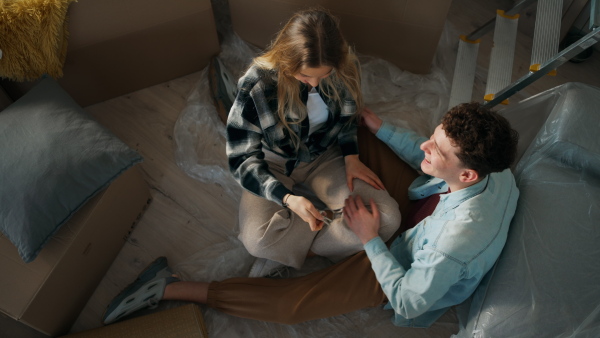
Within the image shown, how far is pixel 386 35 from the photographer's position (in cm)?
143

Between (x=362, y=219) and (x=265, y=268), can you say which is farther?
(x=265, y=268)

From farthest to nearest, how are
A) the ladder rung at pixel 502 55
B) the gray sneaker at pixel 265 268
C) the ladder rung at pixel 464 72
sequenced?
the ladder rung at pixel 464 72 < the ladder rung at pixel 502 55 < the gray sneaker at pixel 265 268

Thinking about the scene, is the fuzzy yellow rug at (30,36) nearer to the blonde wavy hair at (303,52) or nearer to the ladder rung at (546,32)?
the blonde wavy hair at (303,52)

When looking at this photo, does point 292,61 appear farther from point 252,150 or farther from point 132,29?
point 132,29

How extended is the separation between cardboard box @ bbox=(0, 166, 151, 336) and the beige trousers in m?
0.32

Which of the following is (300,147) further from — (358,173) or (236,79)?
(236,79)

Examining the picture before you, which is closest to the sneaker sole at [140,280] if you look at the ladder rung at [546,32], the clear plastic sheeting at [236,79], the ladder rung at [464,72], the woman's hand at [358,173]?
the clear plastic sheeting at [236,79]

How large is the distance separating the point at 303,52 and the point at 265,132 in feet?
0.80

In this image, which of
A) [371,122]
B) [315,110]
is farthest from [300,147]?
[371,122]

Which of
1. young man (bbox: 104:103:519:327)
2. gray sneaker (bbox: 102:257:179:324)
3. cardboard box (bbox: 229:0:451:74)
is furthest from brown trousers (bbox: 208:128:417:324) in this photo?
cardboard box (bbox: 229:0:451:74)

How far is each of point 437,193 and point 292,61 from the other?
50cm

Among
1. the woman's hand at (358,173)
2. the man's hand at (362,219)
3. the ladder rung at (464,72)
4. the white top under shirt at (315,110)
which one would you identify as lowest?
the man's hand at (362,219)

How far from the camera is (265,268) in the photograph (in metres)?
1.24

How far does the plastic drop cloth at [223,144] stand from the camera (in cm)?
124
